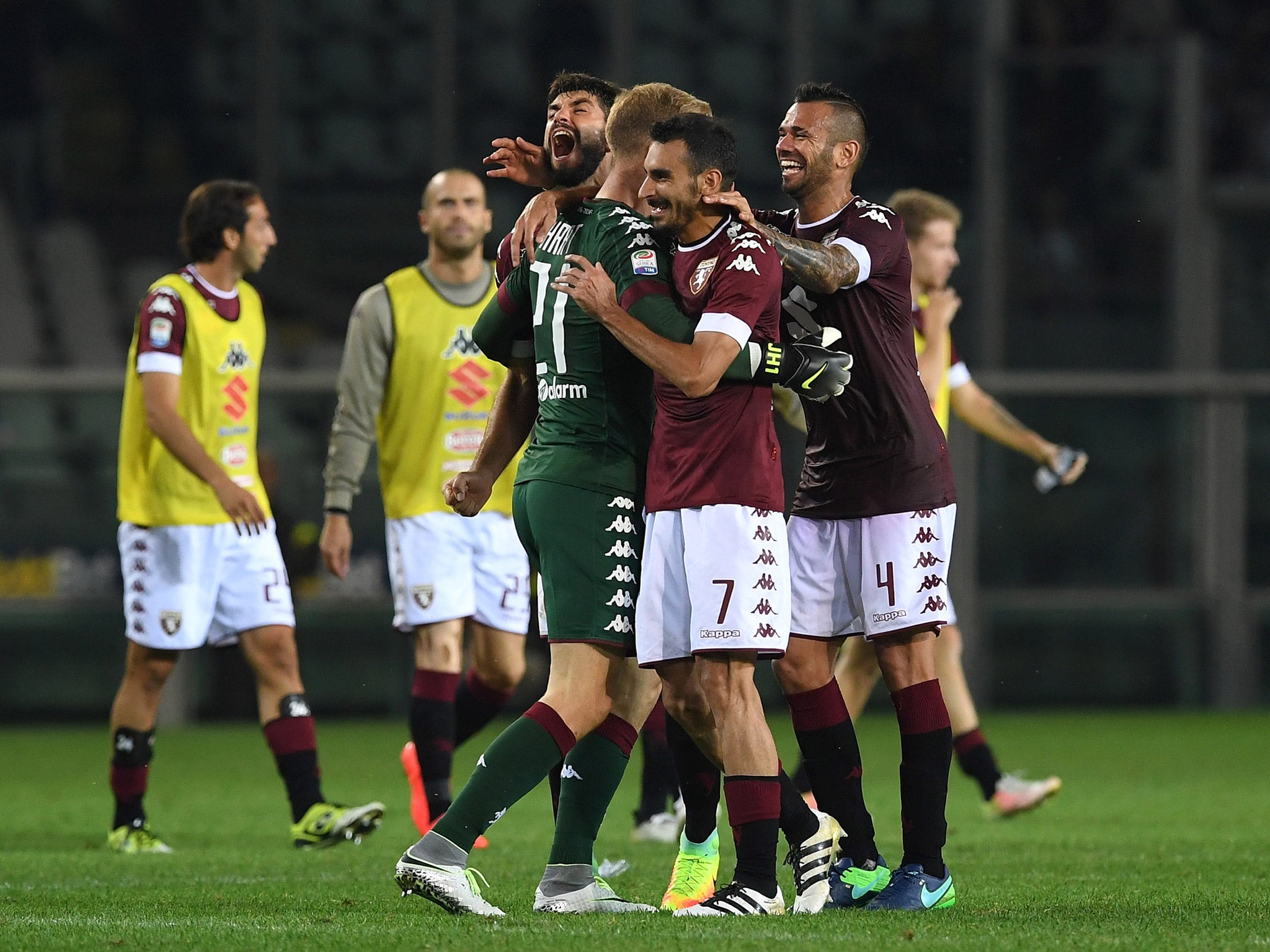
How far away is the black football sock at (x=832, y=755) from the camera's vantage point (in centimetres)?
522

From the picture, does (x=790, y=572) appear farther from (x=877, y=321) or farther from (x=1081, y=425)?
(x=1081, y=425)

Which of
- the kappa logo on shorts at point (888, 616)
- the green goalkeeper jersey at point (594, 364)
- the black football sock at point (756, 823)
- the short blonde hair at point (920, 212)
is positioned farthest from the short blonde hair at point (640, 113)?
the short blonde hair at point (920, 212)

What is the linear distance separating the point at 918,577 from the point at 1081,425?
1059 centimetres

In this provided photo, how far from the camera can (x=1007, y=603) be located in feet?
49.3

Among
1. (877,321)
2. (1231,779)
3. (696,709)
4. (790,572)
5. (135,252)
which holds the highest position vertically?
(135,252)

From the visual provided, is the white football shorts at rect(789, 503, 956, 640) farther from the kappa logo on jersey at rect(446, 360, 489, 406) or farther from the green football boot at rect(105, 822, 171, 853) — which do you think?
the green football boot at rect(105, 822, 171, 853)

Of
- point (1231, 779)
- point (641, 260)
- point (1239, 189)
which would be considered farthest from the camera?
point (1239, 189)

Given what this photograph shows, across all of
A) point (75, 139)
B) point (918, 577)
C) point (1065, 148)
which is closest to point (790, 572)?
point (918, 577)

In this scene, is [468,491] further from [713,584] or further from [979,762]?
[979,762]

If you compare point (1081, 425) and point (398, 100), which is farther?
point (398, 100)

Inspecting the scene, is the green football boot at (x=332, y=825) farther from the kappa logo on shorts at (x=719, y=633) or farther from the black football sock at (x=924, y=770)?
the kappa logo on shorts at (x=719, y=633)

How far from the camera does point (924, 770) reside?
5.09 meters

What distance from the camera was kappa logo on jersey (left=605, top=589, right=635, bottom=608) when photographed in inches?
189

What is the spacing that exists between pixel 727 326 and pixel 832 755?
1269 millimetres
